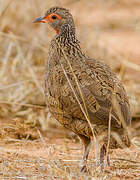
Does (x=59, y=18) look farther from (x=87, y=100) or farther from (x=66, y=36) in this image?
(x=87, y=100)

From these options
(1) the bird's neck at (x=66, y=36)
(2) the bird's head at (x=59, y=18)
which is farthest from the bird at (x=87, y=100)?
(2) the bird's head at (x=59, y=18)

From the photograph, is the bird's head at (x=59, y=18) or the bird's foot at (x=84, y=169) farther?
the bird's head at (x=59, y=18)

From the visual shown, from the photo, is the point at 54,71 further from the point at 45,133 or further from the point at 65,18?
the point at 45,133

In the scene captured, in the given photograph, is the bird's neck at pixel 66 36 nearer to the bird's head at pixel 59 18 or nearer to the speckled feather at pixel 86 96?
the bird's head at pixel 59 18

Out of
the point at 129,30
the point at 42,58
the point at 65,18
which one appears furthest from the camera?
the point at 129,30

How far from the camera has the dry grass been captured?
4344mm

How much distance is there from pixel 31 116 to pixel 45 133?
1.08 ft

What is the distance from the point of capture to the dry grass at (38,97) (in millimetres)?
4344

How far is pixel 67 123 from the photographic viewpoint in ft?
→ 14.6

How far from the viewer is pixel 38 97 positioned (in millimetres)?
7219

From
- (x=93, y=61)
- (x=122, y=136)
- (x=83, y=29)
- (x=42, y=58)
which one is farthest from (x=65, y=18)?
(x=83, y=29)

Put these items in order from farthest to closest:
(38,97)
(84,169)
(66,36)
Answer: (38,97)
(66,36)
(84,169)

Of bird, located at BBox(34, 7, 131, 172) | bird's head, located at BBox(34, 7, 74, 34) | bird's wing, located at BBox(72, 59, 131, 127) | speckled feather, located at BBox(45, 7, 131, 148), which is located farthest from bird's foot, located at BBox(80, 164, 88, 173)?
bird's head, located at BBox(34, 7, 74, 34)

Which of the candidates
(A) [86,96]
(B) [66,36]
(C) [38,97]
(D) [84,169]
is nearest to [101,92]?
(A) [86,96]
